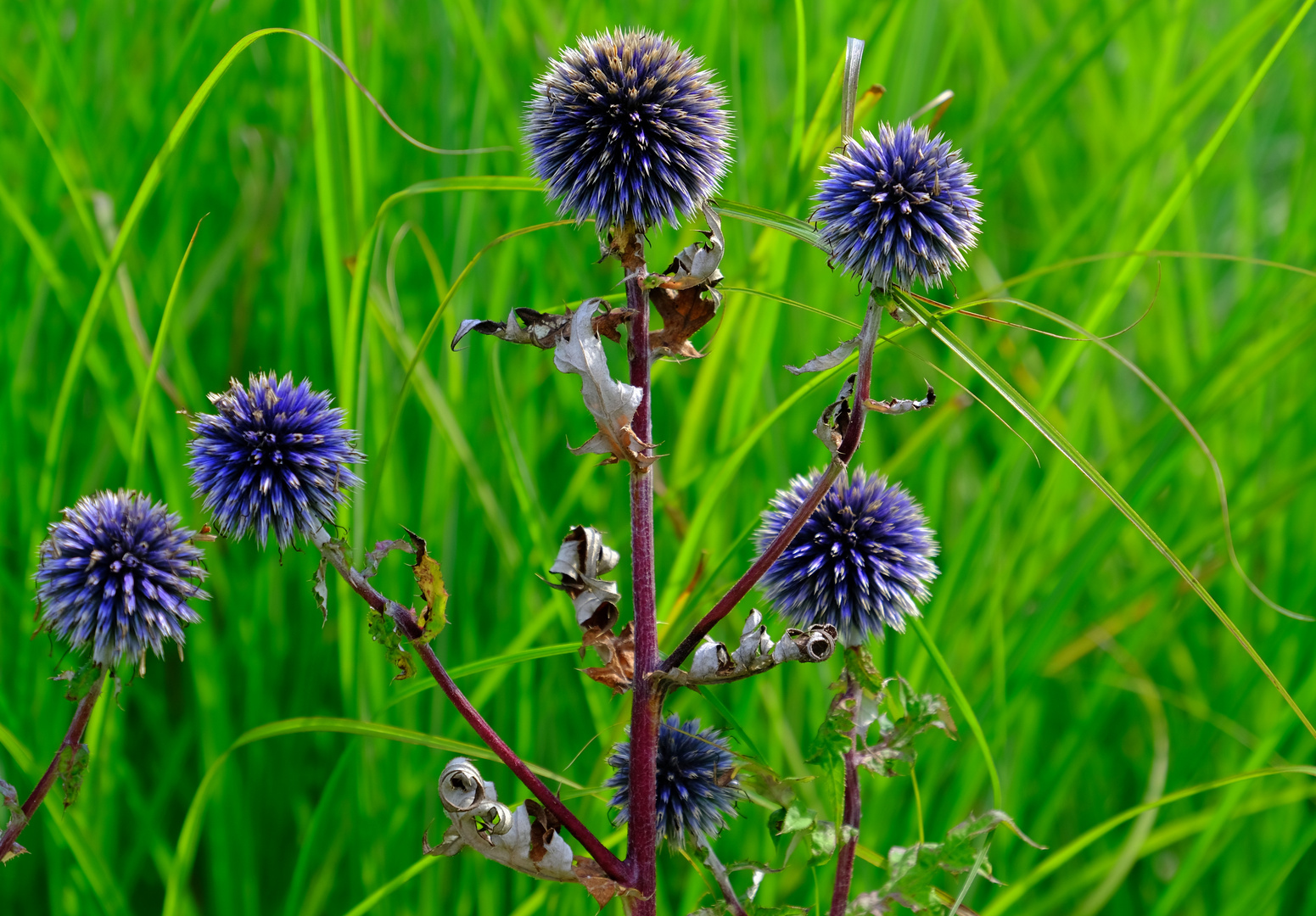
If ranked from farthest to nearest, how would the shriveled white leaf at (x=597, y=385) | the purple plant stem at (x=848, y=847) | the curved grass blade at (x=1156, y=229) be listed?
1. the curved grass blade at (x=1156, y=229)
2. the purple plant stem at (x=848, y=847)
3. the shriveled white leaf at (x=597, y=385)

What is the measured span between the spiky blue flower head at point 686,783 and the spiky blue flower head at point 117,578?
0.60 metres

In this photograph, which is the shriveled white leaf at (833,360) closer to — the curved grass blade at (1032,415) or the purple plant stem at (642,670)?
the curved grass blade at (1032,415)

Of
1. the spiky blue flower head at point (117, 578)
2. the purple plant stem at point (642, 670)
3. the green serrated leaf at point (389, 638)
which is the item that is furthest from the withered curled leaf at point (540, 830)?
the spiky blue flower head at point (117, 578)

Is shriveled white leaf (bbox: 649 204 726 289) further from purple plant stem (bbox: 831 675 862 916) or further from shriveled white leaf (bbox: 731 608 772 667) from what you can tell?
purple plant stem (bbox: 831 675 862 916)

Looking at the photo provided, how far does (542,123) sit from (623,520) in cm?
126

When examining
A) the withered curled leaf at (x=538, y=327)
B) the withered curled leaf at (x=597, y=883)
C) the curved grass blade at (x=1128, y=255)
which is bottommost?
the withered curled leaf at (x=597, y=883)

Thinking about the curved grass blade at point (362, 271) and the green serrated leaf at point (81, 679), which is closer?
the green serrated leaf at point (81, 679)

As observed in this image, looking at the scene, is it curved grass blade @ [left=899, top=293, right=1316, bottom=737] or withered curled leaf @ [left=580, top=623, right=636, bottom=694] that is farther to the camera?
withered curled leaf @ [left=580, top=623, right=636, bottom=694]

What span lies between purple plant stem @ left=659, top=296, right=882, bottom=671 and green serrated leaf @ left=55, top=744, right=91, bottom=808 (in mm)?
661

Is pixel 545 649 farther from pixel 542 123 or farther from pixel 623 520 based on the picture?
pixel 623 520

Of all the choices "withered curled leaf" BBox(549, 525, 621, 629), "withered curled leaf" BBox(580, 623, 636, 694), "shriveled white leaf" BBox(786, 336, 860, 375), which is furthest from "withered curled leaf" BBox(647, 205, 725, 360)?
"withered curled leaf" BBox(580, 623, 636, 694)

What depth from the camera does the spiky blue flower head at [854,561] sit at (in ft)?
4.42

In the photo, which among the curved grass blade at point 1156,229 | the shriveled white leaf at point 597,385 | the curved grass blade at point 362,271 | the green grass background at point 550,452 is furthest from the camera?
the green grass background at point 550,452

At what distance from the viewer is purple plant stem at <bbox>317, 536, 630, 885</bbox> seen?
3.56 ft
